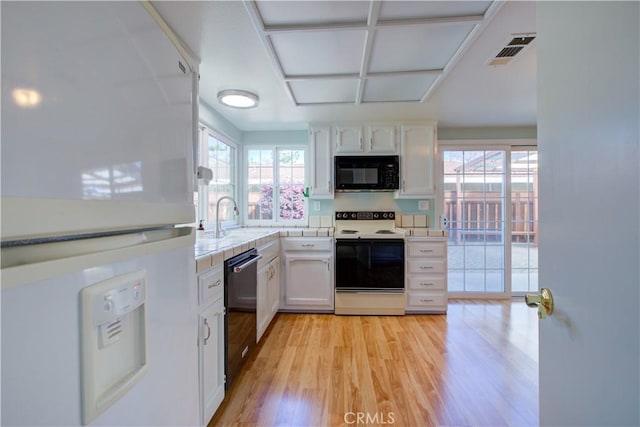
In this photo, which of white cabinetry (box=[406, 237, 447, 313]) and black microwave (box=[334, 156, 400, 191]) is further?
black microwave (box=[334, 156, 400, 191])

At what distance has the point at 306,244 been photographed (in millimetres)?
2891

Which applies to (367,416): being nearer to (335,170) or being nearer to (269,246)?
(269,246)

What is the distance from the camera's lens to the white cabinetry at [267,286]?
2176 millimetres

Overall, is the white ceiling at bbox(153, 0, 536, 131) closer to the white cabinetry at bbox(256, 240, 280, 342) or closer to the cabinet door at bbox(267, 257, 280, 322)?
the white cabinetry at bbox(256, 240, 280, 342)

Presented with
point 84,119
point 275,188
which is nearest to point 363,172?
point 275,188

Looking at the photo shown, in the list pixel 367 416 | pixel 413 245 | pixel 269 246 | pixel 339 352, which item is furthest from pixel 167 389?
pixel 413 245

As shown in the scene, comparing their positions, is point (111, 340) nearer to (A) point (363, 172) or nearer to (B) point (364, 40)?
(B) point (364, 40)

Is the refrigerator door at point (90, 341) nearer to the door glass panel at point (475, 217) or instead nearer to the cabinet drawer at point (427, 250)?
the cabinet drawer at point (427, 250)

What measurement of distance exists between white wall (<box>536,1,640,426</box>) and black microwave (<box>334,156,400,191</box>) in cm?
244

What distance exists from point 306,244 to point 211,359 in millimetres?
1635

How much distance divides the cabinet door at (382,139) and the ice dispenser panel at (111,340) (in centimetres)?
293

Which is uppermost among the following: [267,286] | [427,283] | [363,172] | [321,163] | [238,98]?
[238,98]

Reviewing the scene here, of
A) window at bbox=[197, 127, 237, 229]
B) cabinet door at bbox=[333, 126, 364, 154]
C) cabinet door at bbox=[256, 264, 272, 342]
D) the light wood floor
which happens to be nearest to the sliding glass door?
the light wood floor

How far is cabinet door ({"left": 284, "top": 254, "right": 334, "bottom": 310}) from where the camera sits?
2865 millimetres
